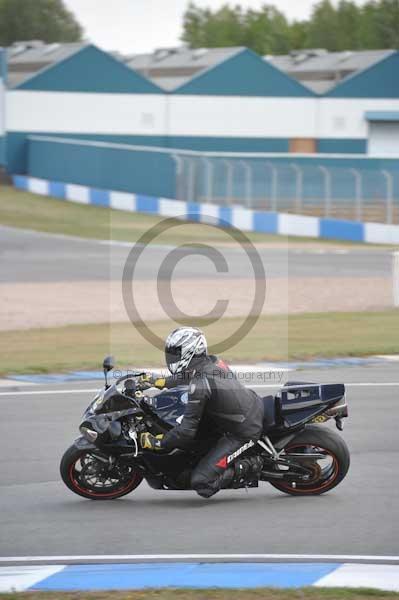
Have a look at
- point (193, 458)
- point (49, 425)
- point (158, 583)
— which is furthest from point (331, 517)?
point (49, 425)

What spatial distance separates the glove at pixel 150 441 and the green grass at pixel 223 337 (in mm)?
6692

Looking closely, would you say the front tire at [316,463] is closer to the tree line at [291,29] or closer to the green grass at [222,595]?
the green grass at [222,595]

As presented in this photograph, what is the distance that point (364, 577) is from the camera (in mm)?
6652

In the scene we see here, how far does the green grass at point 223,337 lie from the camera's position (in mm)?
16031

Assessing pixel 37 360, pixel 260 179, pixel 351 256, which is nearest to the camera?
pixel 37 360

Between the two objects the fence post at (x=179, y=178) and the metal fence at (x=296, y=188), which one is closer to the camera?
the metal fence at (x=296, y=188)

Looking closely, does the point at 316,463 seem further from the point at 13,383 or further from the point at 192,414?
the point at 13,383

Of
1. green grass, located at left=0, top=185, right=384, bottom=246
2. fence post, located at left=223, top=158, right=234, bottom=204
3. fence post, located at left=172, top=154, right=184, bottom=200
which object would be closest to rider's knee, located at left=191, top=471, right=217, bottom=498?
green grass, located at left=0, top=185, right=384, bottom=246

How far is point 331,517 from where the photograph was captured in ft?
26.5

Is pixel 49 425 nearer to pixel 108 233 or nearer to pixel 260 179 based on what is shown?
pixel 108 233

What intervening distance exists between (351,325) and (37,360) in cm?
620

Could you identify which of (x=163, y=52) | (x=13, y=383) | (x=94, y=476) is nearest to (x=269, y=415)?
(x=94, y=476)

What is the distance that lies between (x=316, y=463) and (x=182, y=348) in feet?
4.70

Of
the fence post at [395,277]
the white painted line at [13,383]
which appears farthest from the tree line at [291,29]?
the white painted line at [13,383]
